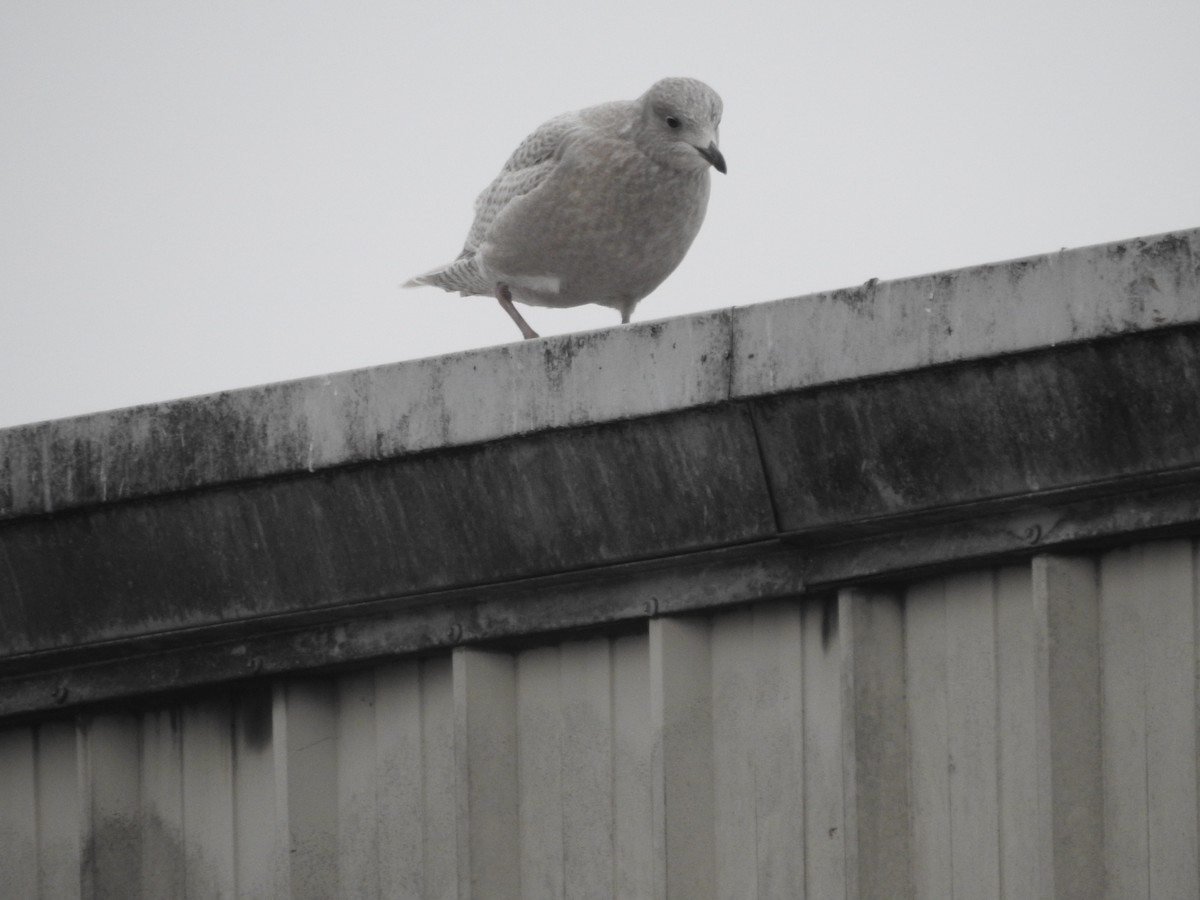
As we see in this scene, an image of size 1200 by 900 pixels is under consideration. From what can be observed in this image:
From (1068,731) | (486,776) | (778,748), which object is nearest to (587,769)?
(486,776)

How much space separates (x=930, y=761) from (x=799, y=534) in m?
0.61

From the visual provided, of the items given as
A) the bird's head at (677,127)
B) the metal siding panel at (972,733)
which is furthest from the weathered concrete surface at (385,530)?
the bird's head at (677,127)

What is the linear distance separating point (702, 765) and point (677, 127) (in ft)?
10.2

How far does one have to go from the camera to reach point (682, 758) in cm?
502

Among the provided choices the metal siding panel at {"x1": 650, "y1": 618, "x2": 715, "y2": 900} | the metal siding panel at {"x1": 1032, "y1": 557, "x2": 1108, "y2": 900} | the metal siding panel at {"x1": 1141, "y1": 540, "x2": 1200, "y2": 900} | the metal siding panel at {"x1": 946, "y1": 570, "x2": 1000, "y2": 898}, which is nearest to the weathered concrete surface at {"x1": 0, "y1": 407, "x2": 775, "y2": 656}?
the metal siding panel at {"x1": 650, "y1": 618, "x2": 715, "y2": 900}

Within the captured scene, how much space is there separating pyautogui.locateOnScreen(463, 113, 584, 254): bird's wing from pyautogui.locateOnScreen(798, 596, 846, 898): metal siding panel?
310 centimetres

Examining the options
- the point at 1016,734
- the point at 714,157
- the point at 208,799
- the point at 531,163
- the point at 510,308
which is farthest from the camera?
the point at 510,308

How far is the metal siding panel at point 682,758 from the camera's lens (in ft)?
16.3

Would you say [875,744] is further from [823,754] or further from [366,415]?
[366,415]

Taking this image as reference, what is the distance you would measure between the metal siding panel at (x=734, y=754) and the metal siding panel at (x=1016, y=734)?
618 millimetres

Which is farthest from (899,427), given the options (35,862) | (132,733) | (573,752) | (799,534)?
(35,862)

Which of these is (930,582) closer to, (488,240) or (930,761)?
(930,761)

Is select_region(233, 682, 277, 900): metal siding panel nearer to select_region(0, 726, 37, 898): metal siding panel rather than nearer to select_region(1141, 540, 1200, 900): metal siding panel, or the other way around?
select_region(0, 726, 37, 898): metal siding panel

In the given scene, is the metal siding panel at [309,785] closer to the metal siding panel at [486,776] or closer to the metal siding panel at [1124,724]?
the metal siding panel at [486,776]
